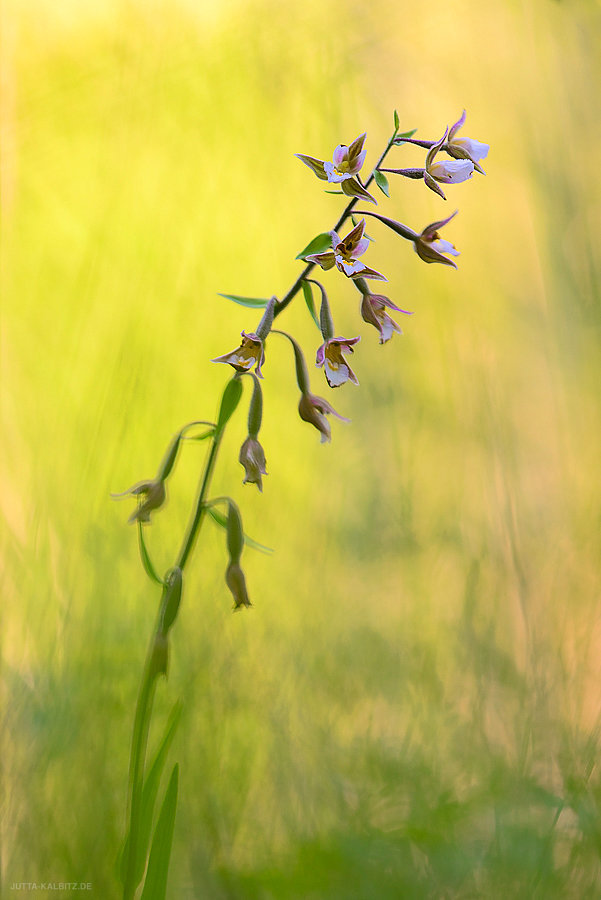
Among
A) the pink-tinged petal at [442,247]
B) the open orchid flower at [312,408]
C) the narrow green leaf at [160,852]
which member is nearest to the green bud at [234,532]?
the open orchid flower at [312,408]

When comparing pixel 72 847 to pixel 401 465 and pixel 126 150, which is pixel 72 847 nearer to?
pixel 401 465

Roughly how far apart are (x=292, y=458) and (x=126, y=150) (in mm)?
703

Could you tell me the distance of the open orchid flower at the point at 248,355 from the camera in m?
0.65

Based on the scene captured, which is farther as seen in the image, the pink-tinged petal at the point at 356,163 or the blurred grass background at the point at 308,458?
the blurred grass background at the point at 308,458

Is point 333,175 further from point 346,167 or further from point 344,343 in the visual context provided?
point 344,343

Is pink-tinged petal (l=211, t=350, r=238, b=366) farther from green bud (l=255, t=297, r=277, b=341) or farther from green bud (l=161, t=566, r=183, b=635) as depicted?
green bud (l=161, t=566, r=183, b=635)

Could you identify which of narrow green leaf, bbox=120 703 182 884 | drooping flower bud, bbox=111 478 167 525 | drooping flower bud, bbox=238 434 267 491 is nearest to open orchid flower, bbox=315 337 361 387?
drooping flower bud, bbox=238 434 267 491

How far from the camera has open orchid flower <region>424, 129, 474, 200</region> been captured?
26.2 inches

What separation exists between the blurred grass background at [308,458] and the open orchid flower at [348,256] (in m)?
0.57

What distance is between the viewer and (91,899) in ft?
2.56

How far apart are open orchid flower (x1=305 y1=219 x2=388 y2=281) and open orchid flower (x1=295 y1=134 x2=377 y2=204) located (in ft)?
0.11

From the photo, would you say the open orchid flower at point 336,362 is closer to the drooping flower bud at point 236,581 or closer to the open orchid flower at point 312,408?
the open orchid flower at point 312,408

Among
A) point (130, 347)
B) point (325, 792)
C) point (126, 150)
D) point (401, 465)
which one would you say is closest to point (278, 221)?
point (126, 150)

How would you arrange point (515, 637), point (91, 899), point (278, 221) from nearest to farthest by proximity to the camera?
point (91, 899), point (515, 637), point (278, 221)
